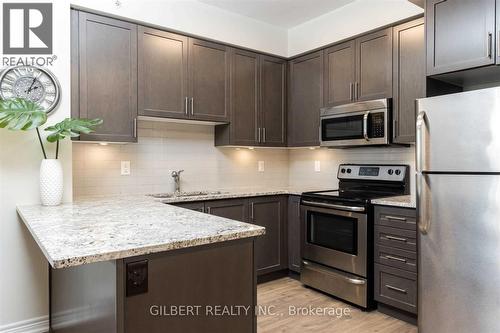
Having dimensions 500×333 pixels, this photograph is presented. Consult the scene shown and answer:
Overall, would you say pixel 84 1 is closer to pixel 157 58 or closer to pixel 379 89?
pixel 157 58

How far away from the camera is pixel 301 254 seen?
3355mm

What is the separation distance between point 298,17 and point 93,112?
7.62 ft

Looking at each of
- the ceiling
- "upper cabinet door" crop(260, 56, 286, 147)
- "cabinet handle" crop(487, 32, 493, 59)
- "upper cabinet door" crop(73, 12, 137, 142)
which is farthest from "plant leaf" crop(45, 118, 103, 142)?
"cabinet handle" crop(487, 32, 493, 59)

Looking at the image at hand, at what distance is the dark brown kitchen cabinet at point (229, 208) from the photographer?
10.2ft

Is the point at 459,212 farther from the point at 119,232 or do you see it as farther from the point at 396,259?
the point at 119,232

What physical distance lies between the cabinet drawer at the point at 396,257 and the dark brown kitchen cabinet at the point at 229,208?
1.23 metres

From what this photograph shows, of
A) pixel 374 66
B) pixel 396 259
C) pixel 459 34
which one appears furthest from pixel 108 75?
pixel 396 259

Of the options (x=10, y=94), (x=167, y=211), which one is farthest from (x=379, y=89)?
(x=10, y=94)

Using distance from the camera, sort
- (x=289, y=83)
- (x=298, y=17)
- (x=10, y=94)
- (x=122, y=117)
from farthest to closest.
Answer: (x=289, y=83), (x=298, y=17), (x=122, y=117), (x=10, y=94)

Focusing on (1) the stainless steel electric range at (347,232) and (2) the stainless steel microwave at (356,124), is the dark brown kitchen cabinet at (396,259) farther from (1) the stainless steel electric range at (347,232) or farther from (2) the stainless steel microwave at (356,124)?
(2) the stainless steel microwave at (356,124)

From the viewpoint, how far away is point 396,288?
8.59ft

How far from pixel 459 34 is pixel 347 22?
4.29 ft

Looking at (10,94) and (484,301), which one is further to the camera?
(10,94)

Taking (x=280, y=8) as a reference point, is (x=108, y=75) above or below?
below
